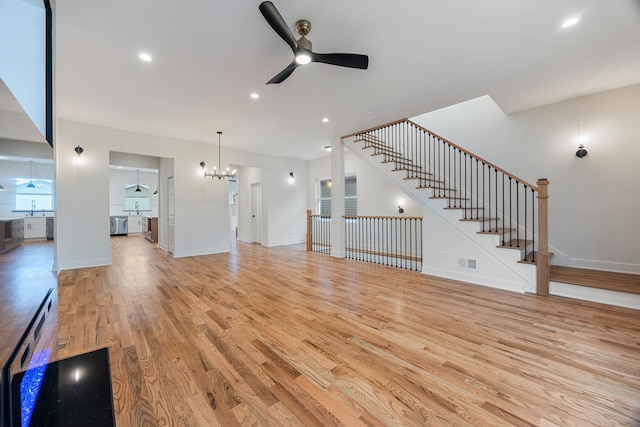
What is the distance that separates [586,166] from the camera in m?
4.07

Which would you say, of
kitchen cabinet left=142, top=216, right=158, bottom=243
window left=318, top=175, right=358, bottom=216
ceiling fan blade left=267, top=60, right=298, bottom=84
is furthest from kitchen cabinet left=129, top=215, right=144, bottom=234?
ceiling fan blade left=267, top=60, right=298, bottom=84

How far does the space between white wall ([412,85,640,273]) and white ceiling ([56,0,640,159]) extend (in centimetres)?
31

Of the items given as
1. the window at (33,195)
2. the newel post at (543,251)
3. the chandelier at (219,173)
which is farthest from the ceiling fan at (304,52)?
the chandelier at (219,173)

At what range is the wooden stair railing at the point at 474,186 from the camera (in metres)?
3.78

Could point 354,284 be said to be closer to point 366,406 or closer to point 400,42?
point 366,406

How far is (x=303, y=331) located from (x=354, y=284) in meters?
1.63

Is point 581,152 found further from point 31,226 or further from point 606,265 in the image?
point 31,226

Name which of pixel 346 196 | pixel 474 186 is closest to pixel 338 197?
pixel 346 196

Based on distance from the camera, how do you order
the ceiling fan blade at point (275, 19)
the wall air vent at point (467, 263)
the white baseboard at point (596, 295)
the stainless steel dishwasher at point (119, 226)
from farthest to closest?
1. the stainless steel dishwasher at point (119, 226)
2. the wall air vent at point (467, 263)
3. the white baseboard at point (596, 295)
4. the ceiling fan blade at point (275, 19)

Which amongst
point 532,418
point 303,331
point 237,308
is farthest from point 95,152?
point 532,418

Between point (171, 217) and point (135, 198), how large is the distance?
6.38 m

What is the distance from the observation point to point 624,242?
12.5ft

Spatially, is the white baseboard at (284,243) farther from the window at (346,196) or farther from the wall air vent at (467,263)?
the wall air vent at (467,263)

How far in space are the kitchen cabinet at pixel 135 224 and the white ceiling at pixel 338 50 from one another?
745 cm
